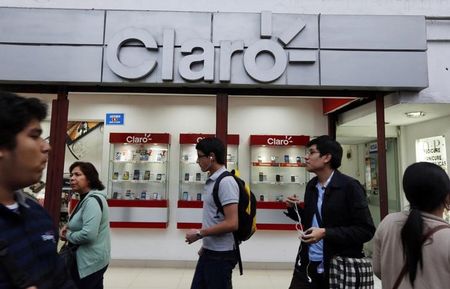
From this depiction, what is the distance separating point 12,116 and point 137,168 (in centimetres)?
508

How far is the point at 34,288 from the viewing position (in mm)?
958

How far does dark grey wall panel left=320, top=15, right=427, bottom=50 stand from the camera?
3715mm

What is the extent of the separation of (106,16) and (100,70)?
0.58 meters

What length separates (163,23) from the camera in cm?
373

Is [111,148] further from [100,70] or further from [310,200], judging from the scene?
[310,200]

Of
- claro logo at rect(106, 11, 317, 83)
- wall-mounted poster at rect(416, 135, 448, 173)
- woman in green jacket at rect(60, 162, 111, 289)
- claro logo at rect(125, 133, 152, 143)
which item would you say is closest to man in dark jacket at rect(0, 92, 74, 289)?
woman in green jacket at rect(60, 162, 111, 289)

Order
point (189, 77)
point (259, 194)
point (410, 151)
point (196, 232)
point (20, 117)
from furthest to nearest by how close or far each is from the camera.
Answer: point (259, 194), point (410, 151), point (189, 77), point (196, 232), point (20, 117)

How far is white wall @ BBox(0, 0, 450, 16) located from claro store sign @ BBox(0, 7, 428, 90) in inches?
17.6

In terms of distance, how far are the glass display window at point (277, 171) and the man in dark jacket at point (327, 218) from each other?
346 cm

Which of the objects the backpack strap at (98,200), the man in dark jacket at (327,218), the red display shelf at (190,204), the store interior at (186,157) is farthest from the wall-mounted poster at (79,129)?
the man in dark jacket at (327,218)

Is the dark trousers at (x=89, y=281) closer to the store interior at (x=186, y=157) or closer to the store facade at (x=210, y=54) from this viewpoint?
the store facade at (x=210, y=54)

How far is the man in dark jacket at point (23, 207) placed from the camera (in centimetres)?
98

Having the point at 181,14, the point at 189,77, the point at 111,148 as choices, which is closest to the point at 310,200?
the point at 189,77

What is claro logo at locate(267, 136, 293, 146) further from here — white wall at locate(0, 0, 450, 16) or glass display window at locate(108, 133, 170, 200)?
white wall at locate(0, 0, 450, 16)
